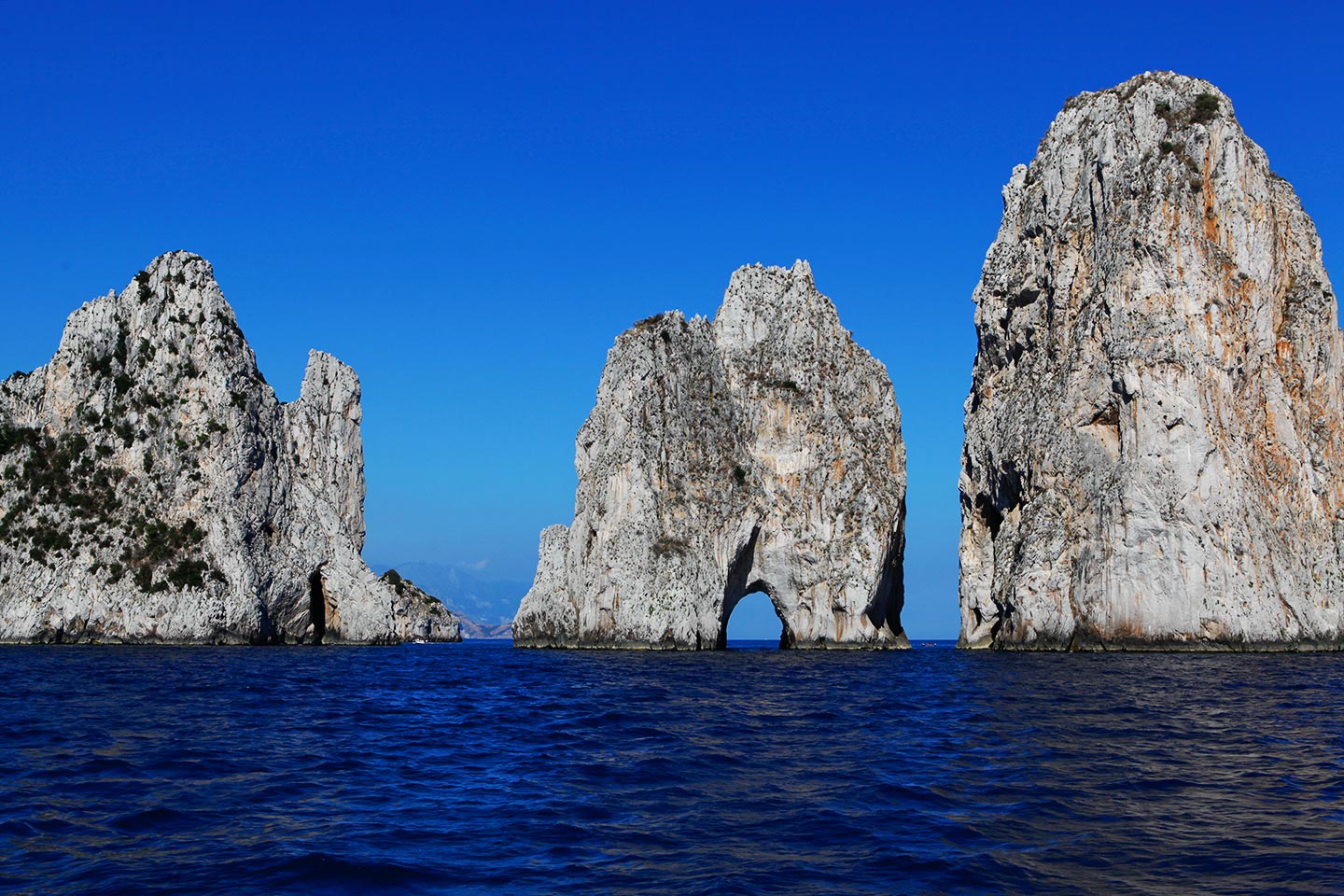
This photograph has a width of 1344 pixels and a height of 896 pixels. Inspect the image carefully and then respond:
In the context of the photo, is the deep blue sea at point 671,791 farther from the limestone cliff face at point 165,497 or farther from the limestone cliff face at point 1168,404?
the limestone cliff face at point 165,497

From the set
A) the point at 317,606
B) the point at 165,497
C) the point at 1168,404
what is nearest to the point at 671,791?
the point at 1168,404

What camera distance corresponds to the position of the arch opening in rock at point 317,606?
10512 cm

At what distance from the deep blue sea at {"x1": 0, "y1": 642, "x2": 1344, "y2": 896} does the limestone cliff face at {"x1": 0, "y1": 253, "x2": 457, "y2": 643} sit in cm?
5445

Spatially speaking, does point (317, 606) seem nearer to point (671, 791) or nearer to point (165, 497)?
point (165, 497)

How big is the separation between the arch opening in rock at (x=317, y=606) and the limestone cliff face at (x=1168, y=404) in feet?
187

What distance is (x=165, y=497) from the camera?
9838 cm

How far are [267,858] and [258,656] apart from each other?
60.3m

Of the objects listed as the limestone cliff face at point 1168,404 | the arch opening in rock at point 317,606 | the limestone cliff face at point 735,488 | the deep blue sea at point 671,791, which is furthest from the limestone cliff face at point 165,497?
the limestone cliff face at point 1168,404

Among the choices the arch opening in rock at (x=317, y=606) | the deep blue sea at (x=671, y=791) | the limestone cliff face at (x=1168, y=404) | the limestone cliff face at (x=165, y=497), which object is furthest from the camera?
the arch opening in rock at (x=317, y=606)

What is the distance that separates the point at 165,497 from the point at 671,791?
287 ft

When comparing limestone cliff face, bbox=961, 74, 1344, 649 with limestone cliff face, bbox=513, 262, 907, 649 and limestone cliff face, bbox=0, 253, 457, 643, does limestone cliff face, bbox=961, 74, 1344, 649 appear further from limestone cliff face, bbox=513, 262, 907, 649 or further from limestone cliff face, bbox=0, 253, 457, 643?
limestone cliff face, bbox=0, 253, 457, 643

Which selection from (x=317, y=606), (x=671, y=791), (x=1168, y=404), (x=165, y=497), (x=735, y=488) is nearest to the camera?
(x=671, y=791)

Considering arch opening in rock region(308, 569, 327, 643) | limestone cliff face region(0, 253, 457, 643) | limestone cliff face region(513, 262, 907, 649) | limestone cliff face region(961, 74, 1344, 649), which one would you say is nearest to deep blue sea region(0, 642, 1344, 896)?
limestone cliff face region(961, 74, 1344, 649)

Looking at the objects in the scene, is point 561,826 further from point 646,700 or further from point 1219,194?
point 1219,194
